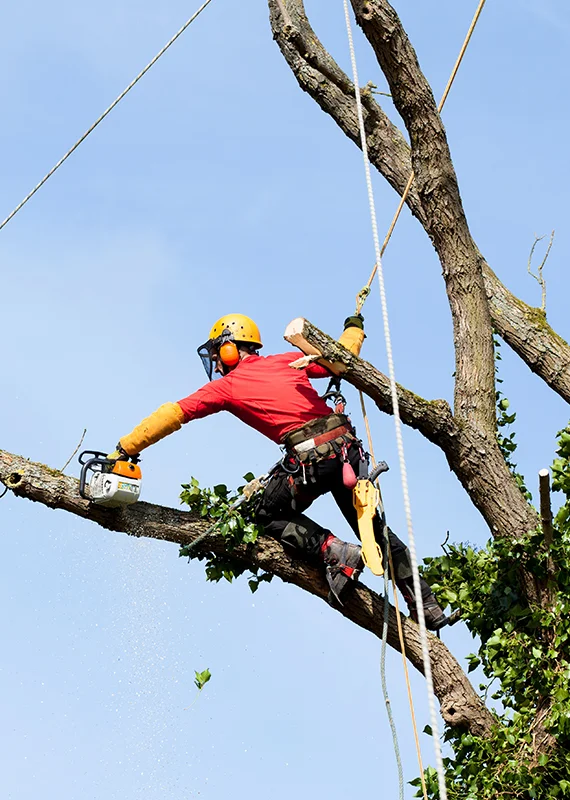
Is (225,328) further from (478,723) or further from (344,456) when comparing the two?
(478,723)

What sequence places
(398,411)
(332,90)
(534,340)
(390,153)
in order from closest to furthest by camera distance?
(398,411) → (534,340) → (390,153) → (332,90)

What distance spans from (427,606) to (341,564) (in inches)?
21.8

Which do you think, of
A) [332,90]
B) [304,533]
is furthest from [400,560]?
[332,90]

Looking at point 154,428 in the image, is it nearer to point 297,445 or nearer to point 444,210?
point 297,445

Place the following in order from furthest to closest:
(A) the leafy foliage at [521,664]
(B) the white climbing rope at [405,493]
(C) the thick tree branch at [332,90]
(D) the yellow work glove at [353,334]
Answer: (C) the thick tree branch at [332,90], (D) the yellow work glove at [353,334], (A) the leafy foliage at [521,664], (B) the white climbing rope at [405,493]

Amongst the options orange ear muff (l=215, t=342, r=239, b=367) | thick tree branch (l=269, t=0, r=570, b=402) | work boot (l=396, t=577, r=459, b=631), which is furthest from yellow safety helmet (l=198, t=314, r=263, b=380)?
work boot (l=396, t=577, r=459, b=631)

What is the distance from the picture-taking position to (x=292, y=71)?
785 cm

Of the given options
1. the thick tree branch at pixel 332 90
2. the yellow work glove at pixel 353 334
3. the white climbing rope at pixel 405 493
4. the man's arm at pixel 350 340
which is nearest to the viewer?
the white climbing rope at pixel 405 493

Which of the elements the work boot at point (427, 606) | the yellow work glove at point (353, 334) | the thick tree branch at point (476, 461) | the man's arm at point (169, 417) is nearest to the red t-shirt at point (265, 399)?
the man's arm at point (169, 417)

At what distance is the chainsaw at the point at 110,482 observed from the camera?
5.98 metres

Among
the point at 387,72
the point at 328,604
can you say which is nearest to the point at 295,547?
the point at 328,604

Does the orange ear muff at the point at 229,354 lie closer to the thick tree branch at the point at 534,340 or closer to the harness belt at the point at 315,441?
the harness belt at the point at 315,441

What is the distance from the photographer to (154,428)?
20.4 ft

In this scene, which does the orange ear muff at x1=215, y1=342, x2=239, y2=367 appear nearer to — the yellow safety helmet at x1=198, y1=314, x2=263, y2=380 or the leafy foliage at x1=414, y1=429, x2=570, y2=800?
the yellow safety helmet at x1=198, y1=314, x2=263, y2=380
